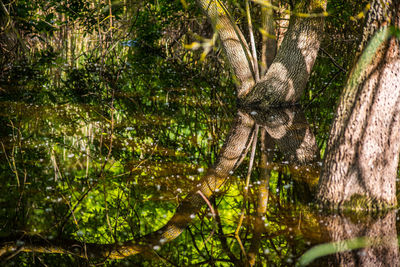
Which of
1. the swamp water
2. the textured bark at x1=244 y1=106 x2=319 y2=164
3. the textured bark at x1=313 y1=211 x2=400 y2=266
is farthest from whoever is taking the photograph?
the textured bark at x1=244 y1=106 x2=319 y2=164

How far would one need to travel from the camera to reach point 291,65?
6.98m

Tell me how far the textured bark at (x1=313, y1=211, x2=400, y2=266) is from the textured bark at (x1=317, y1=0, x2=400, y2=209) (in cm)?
17

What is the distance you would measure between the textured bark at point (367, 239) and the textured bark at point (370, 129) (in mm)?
172

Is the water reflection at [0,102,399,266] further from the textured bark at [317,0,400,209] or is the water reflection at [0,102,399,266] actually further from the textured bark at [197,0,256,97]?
the textured bark at [197,0,256,97]

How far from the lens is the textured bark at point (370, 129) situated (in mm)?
3283

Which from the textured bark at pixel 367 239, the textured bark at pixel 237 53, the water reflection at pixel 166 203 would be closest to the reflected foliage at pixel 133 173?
the water reflection at pixel 166 203

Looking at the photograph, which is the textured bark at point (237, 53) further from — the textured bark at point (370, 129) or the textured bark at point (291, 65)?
the textured bark at point (370, 129)

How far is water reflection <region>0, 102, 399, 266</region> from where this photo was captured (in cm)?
311

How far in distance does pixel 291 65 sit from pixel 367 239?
430cm

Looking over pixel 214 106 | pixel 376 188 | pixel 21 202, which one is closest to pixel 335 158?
pixel 376 188

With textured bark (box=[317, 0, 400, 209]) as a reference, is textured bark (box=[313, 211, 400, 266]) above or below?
below

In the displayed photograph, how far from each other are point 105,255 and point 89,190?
1241 millimetres

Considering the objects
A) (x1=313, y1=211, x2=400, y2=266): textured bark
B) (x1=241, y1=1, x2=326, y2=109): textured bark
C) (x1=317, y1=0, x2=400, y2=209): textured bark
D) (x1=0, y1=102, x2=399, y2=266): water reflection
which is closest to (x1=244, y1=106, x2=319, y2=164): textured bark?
(x1=0, y1=102, x2=399, y2=266): water reflection

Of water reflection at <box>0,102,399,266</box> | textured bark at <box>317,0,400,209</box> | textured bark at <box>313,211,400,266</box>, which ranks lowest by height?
water reflection at <box>0,102,399,266</box>
